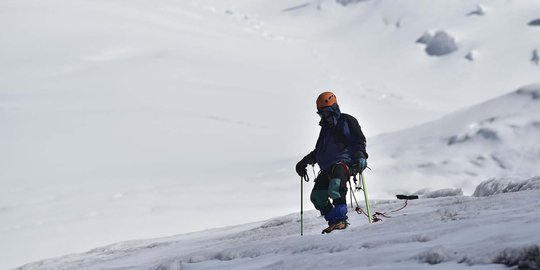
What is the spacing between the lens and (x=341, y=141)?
7.33m

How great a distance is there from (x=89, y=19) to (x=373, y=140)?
34.0 metres

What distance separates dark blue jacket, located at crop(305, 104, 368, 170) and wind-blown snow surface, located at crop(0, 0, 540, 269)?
9932mm

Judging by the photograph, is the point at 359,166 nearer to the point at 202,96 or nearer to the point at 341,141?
the point at 341,141

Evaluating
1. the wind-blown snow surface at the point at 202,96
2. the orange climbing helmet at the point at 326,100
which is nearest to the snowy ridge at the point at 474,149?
the wind-blown snow surface at the point at 202,96

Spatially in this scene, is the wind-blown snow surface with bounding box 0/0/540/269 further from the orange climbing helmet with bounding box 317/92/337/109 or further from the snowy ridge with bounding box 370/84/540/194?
the orange climbing helmet with bounding box 317/92/337/109

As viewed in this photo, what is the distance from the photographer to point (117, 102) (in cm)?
3403

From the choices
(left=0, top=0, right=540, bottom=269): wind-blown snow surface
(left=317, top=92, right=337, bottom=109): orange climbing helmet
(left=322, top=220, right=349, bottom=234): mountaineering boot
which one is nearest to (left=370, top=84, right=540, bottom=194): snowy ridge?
(left=0, top=0, right=540, bottom=269): wind-blown snow surface

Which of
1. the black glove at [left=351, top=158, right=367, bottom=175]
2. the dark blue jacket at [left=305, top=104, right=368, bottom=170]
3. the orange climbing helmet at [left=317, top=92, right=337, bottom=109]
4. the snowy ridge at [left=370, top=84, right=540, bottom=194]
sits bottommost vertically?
the black glove at [left=351, top=158, right=367, bottom=175]

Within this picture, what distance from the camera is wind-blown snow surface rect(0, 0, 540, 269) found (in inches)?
765

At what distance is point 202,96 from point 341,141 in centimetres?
2971

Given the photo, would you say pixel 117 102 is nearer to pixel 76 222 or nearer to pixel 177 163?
pixel 177 163

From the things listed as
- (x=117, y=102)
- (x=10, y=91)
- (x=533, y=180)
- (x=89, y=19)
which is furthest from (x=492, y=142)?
(x=89, y=19)

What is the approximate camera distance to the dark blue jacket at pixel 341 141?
7250 mm

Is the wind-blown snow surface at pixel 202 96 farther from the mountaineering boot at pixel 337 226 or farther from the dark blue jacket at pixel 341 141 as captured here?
the mountaineering boot at pixel 337 226
